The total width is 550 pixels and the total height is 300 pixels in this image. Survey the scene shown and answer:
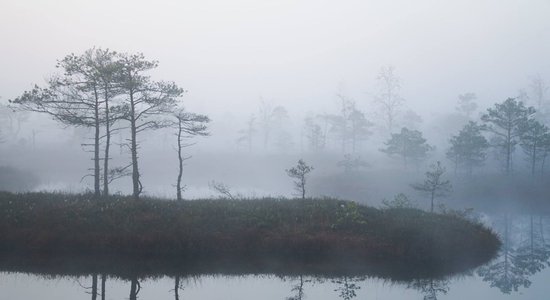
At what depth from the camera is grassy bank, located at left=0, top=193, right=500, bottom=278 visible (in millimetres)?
19234

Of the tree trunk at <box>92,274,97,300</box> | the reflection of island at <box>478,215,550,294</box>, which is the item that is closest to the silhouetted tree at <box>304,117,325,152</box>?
the reflection of island at <box>478,215,550,294</box>

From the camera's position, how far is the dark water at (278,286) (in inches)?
577

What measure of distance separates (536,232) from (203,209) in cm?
2181

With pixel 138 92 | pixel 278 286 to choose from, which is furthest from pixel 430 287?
pixel 138 92

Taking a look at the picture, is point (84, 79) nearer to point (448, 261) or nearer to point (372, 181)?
point (448, 261)

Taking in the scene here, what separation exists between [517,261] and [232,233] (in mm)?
13359

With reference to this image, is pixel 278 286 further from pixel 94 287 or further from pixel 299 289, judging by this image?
pixel 94 287

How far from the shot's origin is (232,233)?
20.4m

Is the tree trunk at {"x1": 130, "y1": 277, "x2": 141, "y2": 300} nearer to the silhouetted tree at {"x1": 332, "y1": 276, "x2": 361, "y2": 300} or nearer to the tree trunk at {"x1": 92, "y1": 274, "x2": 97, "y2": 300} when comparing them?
the tree trunk at {"x1": 92, "y1": 274, "x2": 97, "y2": 300}

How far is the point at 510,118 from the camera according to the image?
48.7 metres

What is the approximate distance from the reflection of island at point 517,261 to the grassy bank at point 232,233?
0.84 m

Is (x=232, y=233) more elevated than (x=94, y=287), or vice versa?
(x=232, y=233)

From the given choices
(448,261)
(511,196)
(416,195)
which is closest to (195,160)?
(416,195)

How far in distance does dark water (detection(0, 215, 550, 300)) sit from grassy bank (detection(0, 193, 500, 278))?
1.99 meters
